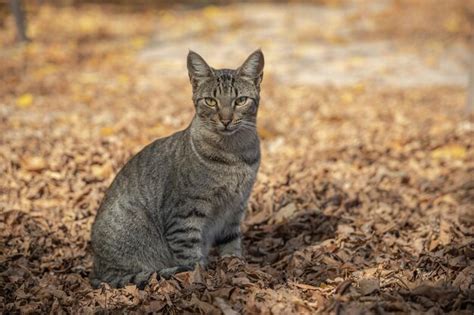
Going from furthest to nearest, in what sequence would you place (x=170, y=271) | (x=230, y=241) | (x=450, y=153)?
(x=450, y=153) < (x=230, y=241) < (x=170, y=271)

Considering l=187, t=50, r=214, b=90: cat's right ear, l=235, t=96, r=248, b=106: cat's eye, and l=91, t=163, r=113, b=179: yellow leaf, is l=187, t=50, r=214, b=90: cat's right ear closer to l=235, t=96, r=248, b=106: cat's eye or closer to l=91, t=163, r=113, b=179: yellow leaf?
l=235, t=96, r=248, b=106: cat's eye

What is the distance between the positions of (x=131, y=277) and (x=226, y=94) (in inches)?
62.6

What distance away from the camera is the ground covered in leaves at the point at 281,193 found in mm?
4148

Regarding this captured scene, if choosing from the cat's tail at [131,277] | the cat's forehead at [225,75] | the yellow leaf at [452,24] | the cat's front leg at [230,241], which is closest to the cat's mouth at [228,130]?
the cat's forehead at [225,75]

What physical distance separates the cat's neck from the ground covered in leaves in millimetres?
858

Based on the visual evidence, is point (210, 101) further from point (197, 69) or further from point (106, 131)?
point (106, 131)

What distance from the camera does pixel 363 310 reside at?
3.62 metres

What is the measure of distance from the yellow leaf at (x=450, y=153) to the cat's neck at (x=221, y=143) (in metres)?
4.10

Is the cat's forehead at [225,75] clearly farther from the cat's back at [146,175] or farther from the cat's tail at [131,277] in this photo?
the cat's tail at [131,277]

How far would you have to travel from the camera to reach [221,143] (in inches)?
191

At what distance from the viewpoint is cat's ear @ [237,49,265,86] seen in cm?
480

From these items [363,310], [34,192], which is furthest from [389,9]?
[363,310]

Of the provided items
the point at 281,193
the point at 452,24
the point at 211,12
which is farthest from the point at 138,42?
the point at 281,193

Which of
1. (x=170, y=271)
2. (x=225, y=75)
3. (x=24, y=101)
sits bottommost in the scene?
(x=170, y=271)
